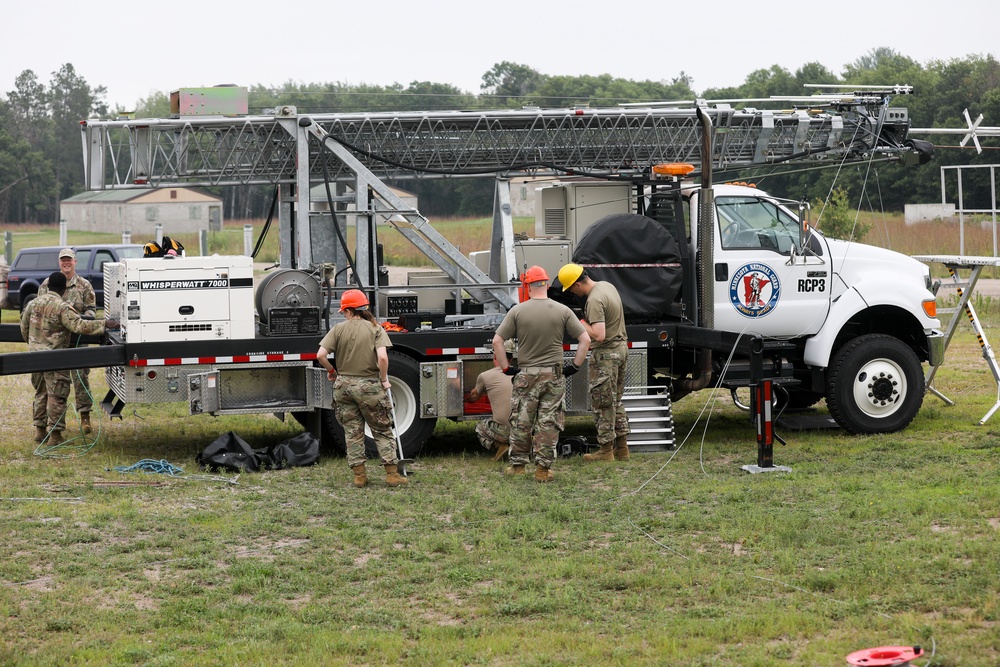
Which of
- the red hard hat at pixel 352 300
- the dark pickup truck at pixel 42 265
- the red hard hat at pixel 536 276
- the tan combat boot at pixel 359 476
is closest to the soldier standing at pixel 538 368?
the red hard hat at pixel 536 276

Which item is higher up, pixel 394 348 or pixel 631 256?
→ pixel 631 256

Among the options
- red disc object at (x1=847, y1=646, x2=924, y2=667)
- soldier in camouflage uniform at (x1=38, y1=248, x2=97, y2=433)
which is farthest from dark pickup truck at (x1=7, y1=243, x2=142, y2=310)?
red disc object at (x1=847, y1=646, x2=924, y2=667)

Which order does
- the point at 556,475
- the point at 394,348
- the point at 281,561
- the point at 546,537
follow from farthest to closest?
the point at 394,348
the point at 556,475
the point at 546,537
the point at 281,561

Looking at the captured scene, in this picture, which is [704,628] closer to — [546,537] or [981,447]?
[546,537]

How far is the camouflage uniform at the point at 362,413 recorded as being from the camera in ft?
33.9

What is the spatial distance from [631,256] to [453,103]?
143ft

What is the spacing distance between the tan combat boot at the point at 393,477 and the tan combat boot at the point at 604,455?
1.96 metres

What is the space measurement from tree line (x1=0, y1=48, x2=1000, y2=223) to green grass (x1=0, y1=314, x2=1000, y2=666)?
347cm

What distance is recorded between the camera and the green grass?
6340 millimetres

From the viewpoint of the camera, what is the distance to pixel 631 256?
12039 mm

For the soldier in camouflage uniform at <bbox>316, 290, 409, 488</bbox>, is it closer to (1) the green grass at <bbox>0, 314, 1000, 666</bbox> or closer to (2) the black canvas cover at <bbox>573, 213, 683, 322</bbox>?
(1) the green grass at <bbox>0, 314, 1000, 666</bbox>

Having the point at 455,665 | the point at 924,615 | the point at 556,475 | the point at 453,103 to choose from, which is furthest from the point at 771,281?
the point at 453,103

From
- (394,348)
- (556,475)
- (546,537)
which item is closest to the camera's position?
(546,537)

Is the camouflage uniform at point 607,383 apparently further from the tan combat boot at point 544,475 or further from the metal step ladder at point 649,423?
the tan combat boot at point 544,475
